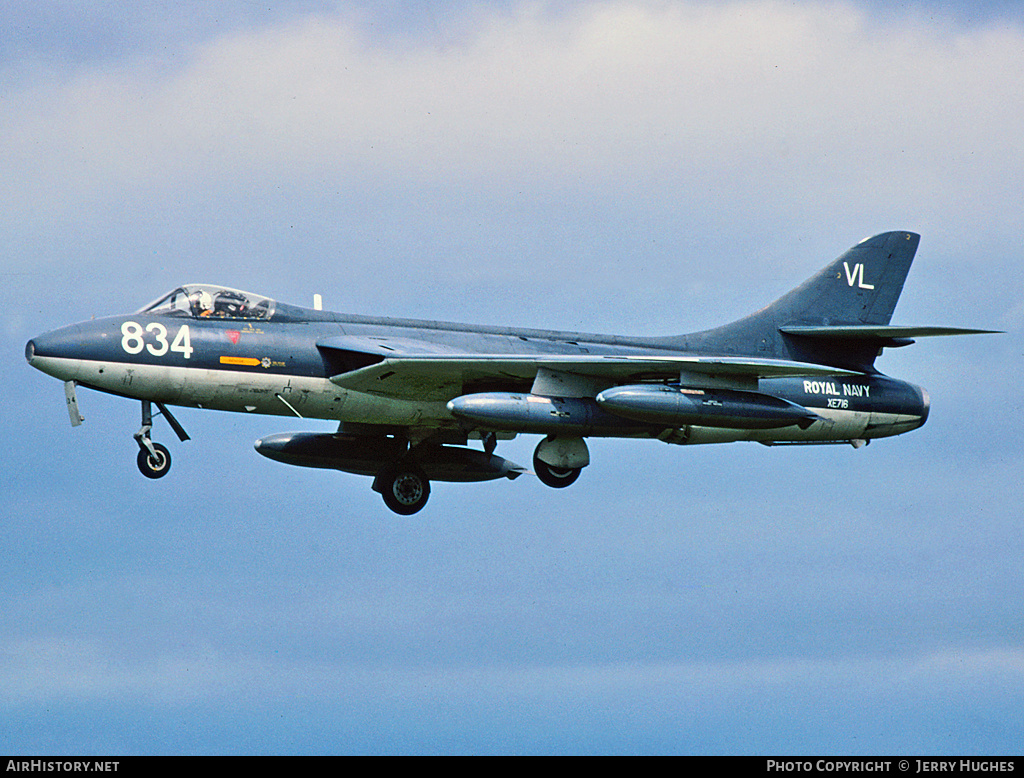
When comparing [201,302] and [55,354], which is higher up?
[201,302]

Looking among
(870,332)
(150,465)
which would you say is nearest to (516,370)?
(150,465)

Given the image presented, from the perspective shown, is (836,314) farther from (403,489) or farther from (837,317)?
(403,489)

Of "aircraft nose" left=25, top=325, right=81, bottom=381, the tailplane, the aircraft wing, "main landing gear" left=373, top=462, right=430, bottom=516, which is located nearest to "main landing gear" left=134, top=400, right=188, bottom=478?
"aircraft nose" left=25, top=325, right=81, bottom=381

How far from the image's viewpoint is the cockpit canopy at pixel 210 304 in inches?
848

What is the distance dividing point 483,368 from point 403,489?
3703mm

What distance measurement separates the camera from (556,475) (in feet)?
77.6

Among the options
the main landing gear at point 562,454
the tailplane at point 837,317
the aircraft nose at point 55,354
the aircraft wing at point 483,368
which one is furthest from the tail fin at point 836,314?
the aircraft nose at point 55,354

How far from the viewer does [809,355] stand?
25.3 meters

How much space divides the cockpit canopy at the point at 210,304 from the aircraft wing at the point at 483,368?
1.16m

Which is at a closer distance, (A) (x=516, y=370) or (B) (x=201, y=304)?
(B) (x=201, y=304)

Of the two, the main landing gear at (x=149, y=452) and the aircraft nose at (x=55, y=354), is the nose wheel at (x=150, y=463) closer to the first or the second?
the main landing gear at (x=149, y=452)
